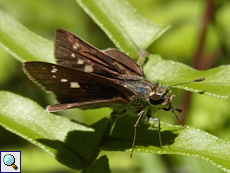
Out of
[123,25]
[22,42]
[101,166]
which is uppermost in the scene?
[123,25]

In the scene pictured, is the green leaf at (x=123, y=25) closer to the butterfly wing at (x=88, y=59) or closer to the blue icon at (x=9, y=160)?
the butterfly wing at (x=88, y=59)

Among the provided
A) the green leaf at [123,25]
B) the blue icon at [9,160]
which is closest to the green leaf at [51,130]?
the blue icon at [9,160]

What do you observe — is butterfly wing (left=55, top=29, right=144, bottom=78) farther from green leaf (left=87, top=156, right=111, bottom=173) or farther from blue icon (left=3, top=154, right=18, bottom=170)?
blue icon (left=3, top=154, right=18, bottom=170)

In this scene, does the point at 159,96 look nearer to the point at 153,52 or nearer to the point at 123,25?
the point at 123,25

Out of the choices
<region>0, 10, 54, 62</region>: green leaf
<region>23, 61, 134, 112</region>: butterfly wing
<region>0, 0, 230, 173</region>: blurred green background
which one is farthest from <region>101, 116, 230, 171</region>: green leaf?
<region>0, 0, 230, 173</region>: blurred green background

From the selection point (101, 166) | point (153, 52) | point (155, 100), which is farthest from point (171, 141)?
point (153, 52)

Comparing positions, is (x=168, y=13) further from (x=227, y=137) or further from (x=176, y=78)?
(x=176, y=78)
